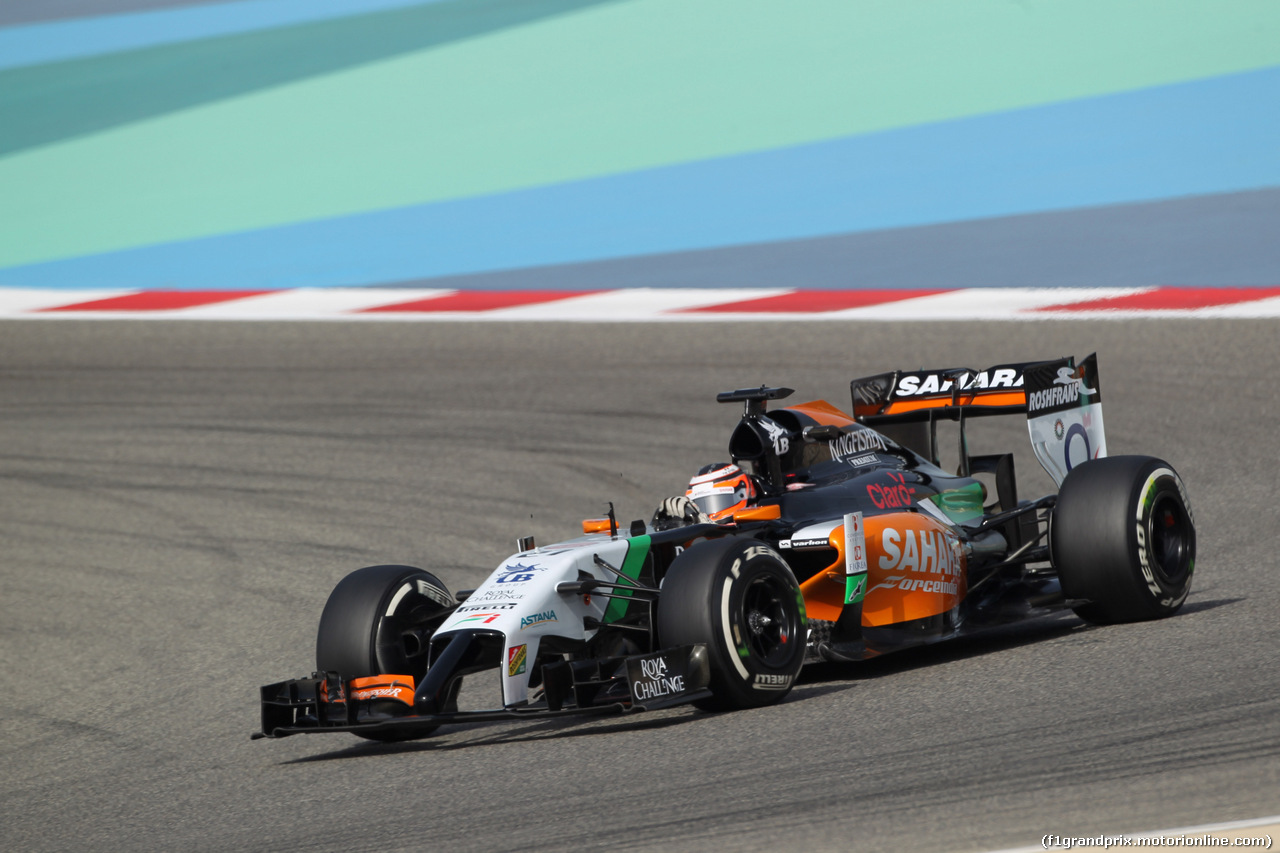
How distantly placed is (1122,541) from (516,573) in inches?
98.1

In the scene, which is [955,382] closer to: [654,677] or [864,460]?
[864,460]

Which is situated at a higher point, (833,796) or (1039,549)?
(1039,549)

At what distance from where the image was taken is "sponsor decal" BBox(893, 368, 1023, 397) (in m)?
8.32

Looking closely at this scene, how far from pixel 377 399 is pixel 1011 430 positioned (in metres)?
4.82

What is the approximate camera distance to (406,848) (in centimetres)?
489

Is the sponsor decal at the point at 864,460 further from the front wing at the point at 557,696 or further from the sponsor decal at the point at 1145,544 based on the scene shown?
the front wing at the point at 557,696

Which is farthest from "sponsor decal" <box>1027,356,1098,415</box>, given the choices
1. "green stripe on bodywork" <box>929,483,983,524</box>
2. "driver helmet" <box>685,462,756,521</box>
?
"driver helmet" <box>685,462,756,521</box>

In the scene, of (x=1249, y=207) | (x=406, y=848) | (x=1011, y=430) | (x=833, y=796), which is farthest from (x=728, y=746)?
(x=1249, y=207)

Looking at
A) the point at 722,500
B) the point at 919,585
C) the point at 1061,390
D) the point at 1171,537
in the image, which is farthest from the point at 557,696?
the point at 1061,390

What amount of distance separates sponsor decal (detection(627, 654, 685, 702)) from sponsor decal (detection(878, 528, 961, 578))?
4.14 ft

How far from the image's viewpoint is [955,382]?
855 centimetres

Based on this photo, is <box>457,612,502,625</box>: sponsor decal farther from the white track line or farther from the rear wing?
the white track line

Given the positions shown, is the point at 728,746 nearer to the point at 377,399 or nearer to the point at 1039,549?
the point at 1039,549

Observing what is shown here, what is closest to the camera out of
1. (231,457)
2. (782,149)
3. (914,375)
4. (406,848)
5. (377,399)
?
(406,848)
